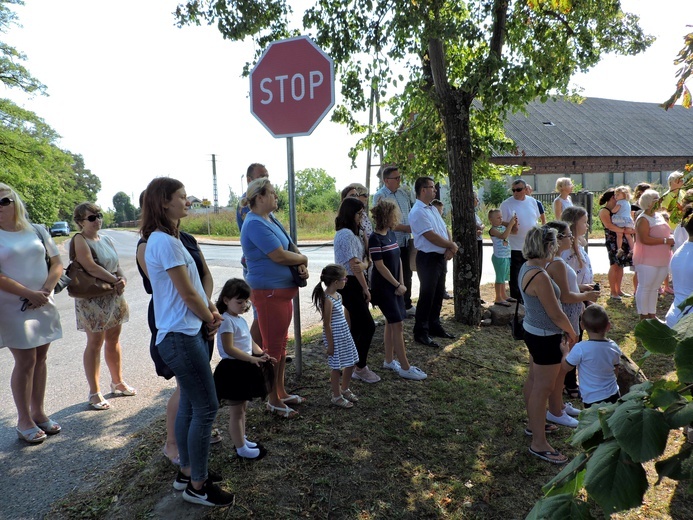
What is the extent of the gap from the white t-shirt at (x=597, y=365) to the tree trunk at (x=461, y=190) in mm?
3494

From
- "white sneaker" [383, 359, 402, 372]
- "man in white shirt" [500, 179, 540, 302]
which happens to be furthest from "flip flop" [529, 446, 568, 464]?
"man in white shirt" [500, 179, 540, 302]

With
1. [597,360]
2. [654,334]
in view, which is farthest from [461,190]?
[654,334]

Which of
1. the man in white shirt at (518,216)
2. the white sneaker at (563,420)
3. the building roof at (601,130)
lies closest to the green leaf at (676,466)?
the white sneaker at (563,420)

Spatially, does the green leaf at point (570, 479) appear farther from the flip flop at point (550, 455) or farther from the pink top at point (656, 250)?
the pink top at point (656, 250)

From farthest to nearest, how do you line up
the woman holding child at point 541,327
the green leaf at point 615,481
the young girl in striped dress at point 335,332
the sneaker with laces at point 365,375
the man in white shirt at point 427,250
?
1. the man in white shirt at point 427,250
2. the sneaker with laces at point 365,375
3. the young girl in striped dress at point 335,332
4. the woman holding child at point 541,327
5. the green leaf at point 615,481

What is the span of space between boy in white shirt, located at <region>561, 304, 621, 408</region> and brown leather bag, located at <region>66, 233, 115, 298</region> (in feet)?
12.8

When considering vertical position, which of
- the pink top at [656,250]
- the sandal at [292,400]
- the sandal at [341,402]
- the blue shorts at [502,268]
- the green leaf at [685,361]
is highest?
the green leaf at [685,361]

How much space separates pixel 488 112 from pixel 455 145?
862mm

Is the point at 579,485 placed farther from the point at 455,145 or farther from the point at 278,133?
the point at 455,145

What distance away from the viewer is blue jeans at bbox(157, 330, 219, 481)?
308 centimetres

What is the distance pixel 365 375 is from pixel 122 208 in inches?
5135

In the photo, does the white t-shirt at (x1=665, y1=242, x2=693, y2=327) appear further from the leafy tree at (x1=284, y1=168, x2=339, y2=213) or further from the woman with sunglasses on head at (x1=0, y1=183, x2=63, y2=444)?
the leafy tree at (x1=284, y1=168, x2=339, y2=213)

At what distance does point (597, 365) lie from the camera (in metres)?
4.02

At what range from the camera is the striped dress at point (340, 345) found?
451 centimetres
